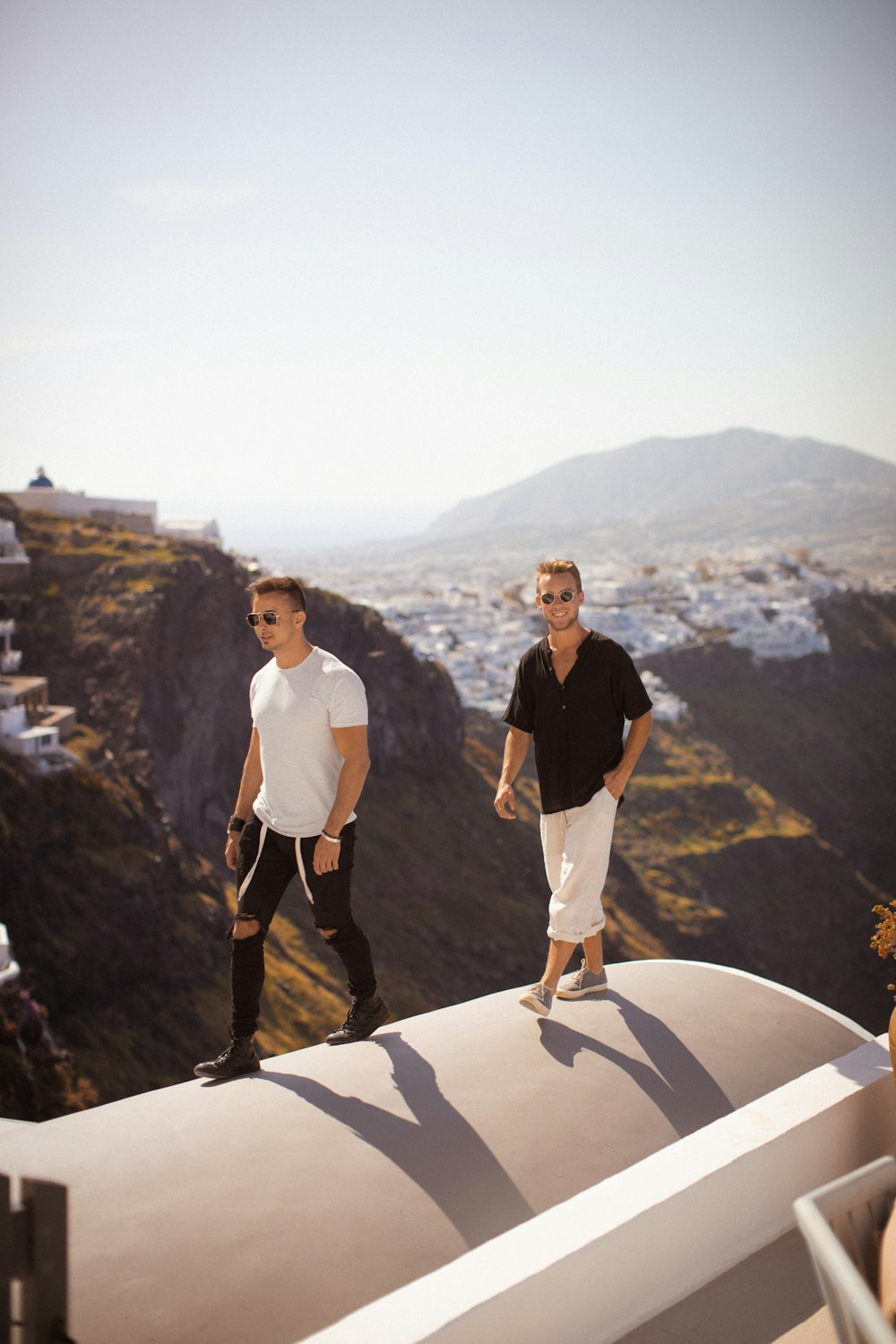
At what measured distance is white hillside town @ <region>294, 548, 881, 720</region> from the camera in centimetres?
6769

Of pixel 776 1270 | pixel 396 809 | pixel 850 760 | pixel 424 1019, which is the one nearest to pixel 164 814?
pixel 396 809

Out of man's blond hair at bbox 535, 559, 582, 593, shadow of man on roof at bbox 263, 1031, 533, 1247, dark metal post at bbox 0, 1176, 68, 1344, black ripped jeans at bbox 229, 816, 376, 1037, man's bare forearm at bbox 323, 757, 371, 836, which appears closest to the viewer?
dark metal post at bbox 0, 1176, 68, 1344

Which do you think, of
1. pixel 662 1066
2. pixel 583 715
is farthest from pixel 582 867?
pixel 662 1066

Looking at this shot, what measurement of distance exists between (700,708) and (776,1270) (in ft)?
212

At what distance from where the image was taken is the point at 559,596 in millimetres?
3822

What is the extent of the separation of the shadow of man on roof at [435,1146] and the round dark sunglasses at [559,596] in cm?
175

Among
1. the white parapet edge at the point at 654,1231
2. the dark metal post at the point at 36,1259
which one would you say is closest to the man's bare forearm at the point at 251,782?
the white parapet edge at the point at 654,1231

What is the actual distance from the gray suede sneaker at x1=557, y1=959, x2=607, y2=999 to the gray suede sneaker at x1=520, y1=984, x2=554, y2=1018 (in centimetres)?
28

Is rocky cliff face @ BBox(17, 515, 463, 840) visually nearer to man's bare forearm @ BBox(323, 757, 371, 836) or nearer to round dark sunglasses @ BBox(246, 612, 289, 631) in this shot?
round dark sunglasses @ BBox(246, 612, 289, 631)

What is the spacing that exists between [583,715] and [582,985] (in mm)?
1177

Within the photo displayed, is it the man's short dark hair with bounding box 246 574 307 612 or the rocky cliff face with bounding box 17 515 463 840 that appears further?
the rocky cliff face with bounding box 17 515 463 840

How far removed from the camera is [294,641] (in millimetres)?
3545

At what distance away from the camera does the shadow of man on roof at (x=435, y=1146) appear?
2572 mm

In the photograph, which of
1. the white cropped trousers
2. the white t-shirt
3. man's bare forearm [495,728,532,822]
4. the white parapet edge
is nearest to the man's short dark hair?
the white t-shirt
